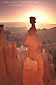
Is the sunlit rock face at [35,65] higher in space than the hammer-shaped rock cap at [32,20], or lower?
lower

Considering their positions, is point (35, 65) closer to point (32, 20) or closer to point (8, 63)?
point (8, 63)

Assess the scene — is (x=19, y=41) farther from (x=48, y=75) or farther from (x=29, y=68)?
(x=48, y=75)

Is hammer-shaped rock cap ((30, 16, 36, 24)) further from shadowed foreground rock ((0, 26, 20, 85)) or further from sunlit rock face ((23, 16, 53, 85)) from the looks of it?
shadowed foreground rock ((0, 26, 20, 85))

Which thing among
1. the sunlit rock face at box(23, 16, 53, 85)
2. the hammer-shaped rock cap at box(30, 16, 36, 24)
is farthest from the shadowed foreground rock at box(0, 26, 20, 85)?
the hammer-shaped rock cap at box(30, 16, 36, 24)

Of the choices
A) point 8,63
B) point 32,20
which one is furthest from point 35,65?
point 32,20

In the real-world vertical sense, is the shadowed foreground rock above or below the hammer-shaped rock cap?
below

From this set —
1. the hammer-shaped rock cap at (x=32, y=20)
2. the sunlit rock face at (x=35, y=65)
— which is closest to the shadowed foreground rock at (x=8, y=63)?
the sunlit rock face at (x=35, y=65)

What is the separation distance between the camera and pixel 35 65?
1792 millimetres

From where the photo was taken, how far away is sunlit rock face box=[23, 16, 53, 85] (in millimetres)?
1796

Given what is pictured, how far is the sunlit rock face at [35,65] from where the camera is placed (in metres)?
1.80

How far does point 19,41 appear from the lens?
1.82 metres

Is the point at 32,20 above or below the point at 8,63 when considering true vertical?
above

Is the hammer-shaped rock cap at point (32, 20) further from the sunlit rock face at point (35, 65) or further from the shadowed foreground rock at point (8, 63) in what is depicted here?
the shadowed foreground rock at point (8, 63)

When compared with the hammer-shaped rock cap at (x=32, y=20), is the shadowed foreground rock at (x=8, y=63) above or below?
below
